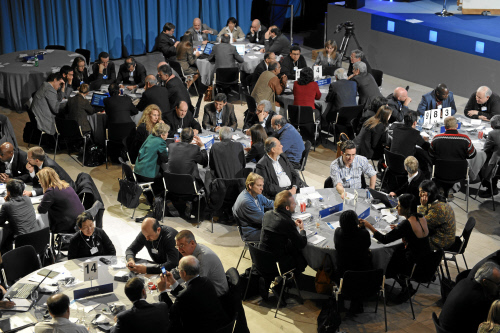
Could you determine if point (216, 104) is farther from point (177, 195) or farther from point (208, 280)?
point (208, 280)

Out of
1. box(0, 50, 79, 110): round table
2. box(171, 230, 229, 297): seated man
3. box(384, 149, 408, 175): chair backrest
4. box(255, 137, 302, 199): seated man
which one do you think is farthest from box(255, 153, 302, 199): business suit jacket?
box(0, 50, 79, 110): round table

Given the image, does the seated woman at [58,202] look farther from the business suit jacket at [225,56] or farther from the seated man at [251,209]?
the business suit jacket at [225,56]

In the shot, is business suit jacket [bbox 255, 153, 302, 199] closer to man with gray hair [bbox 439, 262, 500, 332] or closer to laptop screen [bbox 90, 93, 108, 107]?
man with gray hair [bbox 439, 262, 500, 332]

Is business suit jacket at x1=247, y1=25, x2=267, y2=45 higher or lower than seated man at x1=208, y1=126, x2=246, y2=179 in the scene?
higher

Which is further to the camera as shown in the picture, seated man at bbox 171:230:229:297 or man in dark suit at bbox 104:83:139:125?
man in dark suit at bbox 104:83:139:125

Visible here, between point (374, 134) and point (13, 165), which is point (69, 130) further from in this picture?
point (374, 134)

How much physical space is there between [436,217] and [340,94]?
160 inches

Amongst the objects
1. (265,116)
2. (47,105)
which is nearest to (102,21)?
(47,105)

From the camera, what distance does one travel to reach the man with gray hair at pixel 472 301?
552cm

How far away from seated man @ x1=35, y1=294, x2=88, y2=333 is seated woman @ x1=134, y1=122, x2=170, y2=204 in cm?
377

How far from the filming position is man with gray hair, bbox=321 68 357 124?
1041 cm

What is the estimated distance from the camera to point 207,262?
577cm

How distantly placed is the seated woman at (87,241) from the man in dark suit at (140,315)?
55.7 inches

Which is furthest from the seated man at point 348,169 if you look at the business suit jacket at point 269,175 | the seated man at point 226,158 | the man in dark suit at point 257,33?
the man in dark suit at point 257,33
